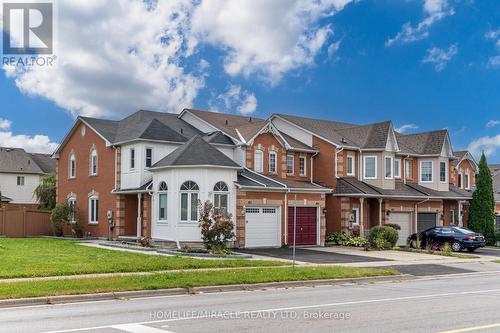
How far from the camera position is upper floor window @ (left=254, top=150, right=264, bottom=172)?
1357 inches

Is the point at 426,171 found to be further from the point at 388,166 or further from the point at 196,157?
the point at 196,157

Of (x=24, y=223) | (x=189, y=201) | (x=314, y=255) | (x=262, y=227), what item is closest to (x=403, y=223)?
(x=262, y=227)

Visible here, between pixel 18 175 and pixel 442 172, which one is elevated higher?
pixel 18 175

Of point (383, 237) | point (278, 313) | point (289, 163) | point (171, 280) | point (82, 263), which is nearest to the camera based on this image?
point (278, 313)

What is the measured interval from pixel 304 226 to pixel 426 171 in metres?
13.6

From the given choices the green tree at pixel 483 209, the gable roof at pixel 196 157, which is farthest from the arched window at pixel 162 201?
the green tree at pixel 483 209

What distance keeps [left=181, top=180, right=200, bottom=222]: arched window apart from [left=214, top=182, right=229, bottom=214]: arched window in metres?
0.98

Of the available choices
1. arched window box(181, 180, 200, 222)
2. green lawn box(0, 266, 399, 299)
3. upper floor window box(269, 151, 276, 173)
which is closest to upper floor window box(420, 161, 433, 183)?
upper floor window box(269, 151, 276, 173)

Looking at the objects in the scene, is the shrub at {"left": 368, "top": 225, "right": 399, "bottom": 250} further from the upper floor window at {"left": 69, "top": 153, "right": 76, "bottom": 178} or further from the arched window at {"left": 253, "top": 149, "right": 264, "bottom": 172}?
the upper floor window at {"left": 69, "top": 153, "right": 76, "bottom": 178}

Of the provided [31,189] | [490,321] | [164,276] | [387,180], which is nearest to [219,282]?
[164,276]

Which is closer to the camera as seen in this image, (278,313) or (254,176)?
(278,313)

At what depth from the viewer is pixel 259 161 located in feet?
114

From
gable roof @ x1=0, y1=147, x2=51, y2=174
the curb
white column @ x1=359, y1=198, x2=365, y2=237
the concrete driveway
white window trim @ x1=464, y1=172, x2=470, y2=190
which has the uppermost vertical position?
gable roof @ x1=0, y1=147, x2=51, y2=174

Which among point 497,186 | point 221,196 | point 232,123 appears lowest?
point 221,196
